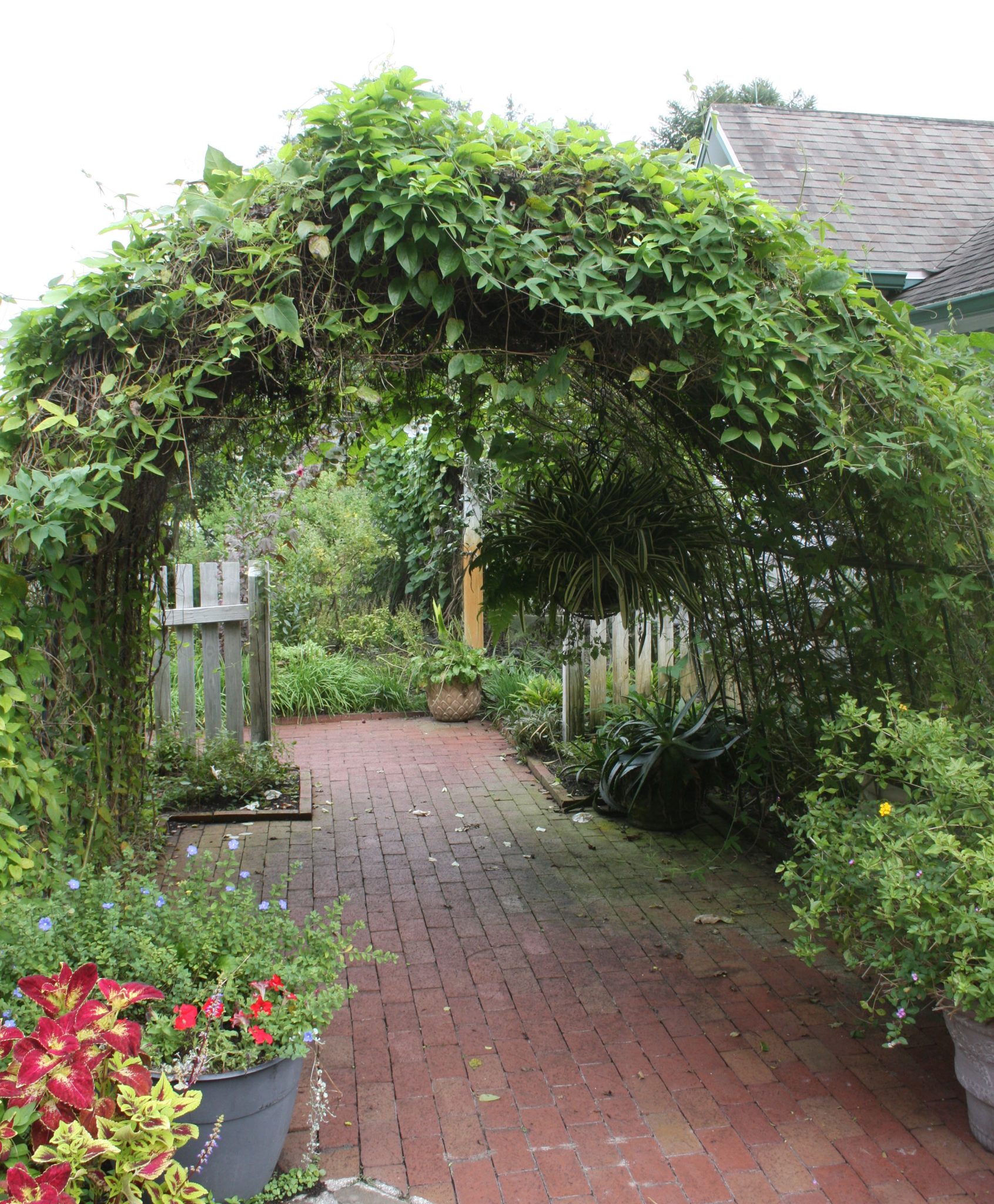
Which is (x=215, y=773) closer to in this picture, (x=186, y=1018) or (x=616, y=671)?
(x=616, y=671)

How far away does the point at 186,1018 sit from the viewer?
203cm

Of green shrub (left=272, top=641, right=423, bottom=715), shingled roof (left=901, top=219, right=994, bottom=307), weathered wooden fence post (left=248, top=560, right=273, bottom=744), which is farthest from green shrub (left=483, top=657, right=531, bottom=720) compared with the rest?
shingled roof (left=901, top=219, right=994, bottom=307)

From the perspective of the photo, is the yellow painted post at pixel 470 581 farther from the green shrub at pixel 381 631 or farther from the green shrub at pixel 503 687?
the green shrub at pixel 381 631

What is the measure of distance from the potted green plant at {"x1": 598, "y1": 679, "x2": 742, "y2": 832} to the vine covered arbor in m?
1.64

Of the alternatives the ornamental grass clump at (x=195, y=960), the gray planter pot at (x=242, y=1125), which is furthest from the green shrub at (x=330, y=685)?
the gray planter pot at (x=242, y=1125)

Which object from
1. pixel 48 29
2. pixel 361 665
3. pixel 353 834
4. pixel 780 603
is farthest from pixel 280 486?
pixel 780 603

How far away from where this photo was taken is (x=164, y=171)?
283 cm

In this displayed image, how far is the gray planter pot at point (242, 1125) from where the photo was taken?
208 centimetres

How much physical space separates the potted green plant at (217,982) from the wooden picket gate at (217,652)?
11.0 feet

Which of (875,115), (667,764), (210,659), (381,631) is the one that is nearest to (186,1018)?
(667,764)

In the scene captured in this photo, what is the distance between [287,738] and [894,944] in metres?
5.96

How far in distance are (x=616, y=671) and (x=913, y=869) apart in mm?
4285

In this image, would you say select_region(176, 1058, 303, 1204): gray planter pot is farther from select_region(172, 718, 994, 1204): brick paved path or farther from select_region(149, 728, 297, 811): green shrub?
select_region(149, 728, 297, 811): green shrub

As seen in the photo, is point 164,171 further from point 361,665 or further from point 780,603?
point 361,665
